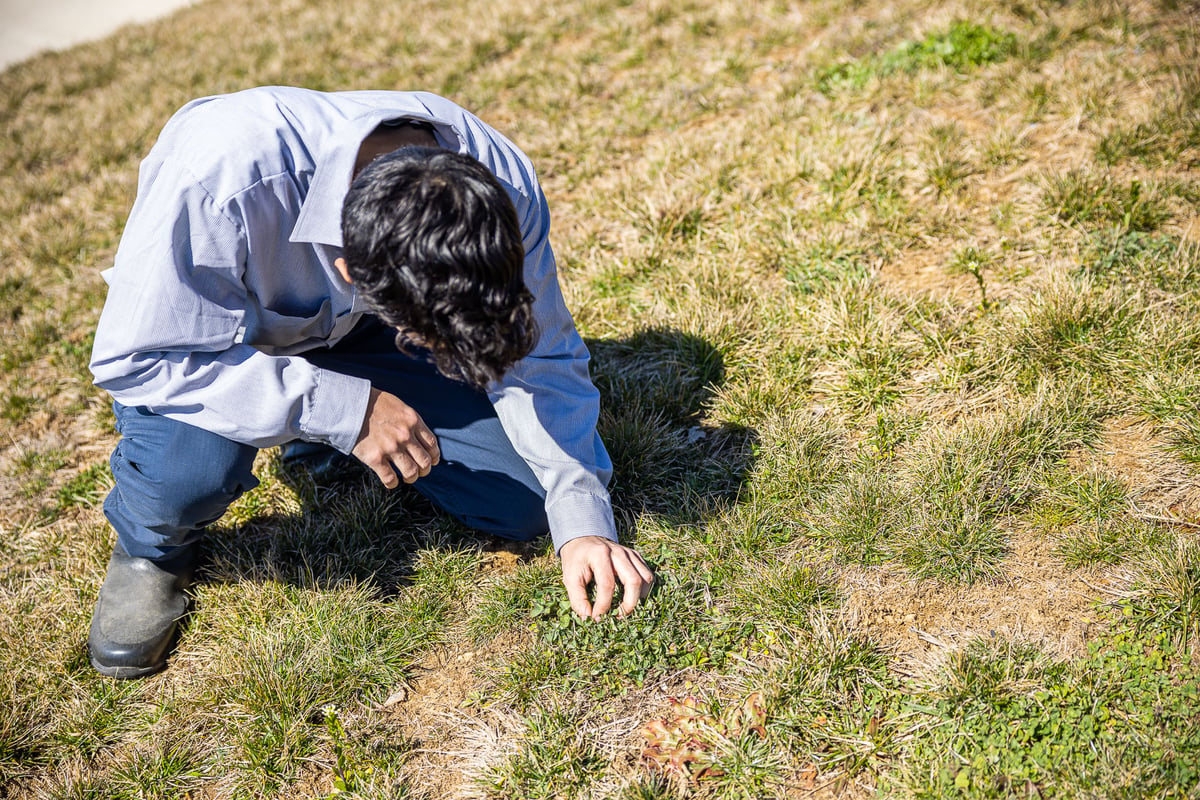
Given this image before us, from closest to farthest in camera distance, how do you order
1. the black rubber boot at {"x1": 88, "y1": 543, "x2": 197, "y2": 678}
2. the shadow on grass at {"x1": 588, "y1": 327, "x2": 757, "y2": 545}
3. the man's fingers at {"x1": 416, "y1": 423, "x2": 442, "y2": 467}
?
the man's fingers at {"x1": 416, "y1": 423, "x2": 442, "y2": 467}, the black rubber boot at {"x1": 88, "y1": 543, "x2": 197, "y2": 678}, the shadow on grass at {"x1": 588, "y1": 327, "x2": 757, "y2": 545}

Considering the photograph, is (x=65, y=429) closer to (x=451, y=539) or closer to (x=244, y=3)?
(x=451, y=539)

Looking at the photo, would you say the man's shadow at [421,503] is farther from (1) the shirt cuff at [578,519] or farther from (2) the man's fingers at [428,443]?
(2) the man's fingers at [428,443]

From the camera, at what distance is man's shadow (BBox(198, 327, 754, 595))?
283 centimetres

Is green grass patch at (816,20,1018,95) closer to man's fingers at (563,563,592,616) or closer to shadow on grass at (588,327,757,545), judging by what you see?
shadow on grass at (588,327,757,545)

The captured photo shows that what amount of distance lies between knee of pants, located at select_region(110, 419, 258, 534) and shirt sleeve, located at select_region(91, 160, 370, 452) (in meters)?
0.11

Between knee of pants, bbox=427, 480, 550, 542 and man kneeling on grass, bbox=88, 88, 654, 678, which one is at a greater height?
man kneeling on grass, bbox=88, 88, 654, 678

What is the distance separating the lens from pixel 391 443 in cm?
227

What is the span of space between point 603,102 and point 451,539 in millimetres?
3467

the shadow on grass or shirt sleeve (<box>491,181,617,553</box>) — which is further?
the shadow on grass

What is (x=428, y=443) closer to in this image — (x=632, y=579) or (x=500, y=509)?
(x=500, y=509)

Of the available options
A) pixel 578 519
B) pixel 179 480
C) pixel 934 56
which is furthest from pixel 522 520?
pixel 934 56

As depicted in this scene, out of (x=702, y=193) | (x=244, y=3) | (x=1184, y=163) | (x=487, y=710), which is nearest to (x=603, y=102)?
(x=702, y=193)

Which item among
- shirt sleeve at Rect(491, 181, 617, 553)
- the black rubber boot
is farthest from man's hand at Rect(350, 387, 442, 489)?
the black rubber boot

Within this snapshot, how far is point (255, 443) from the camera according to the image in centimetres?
236
